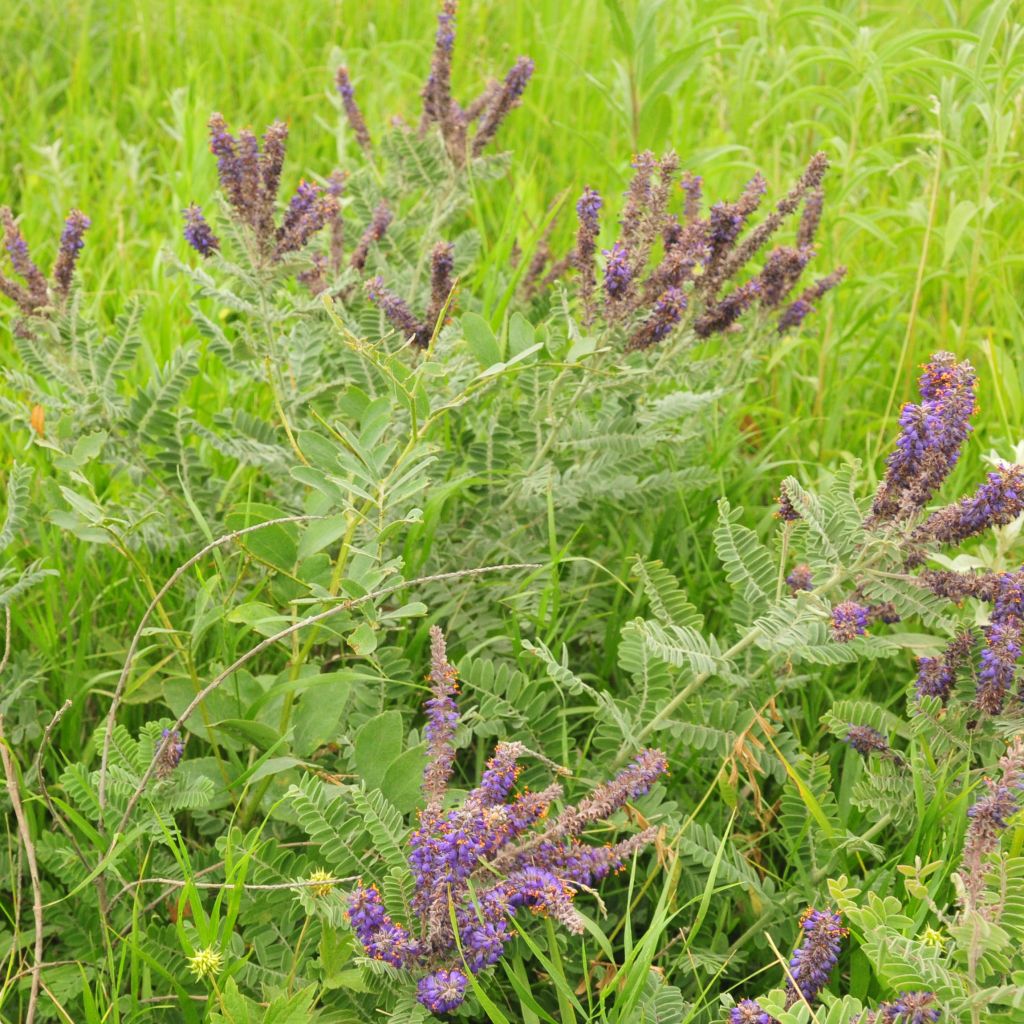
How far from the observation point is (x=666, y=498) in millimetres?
2930

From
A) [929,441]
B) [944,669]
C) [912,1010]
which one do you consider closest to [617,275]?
[929,441]

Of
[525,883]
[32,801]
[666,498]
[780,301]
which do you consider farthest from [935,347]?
[32,801]

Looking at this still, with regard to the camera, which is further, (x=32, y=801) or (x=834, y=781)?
(x=834, y=781)

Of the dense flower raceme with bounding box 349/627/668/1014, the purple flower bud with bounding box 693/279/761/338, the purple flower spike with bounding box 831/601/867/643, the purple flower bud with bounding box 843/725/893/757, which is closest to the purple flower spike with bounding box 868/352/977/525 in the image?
the purple flower spike with bounding box 831/601/867/643

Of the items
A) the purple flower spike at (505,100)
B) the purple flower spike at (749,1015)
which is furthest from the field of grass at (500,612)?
the purple flower spike at (505,100)

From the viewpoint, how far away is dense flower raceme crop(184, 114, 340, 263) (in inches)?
94.3

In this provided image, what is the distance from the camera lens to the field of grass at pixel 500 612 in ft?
6.11

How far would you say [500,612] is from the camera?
2588mm

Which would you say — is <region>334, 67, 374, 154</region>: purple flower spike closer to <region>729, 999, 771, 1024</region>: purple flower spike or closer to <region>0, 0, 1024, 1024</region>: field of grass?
<region>0, 0, 1024, 1024</region>: field of grass

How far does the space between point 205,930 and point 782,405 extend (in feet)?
7.63

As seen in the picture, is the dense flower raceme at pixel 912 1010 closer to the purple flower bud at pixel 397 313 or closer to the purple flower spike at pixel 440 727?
the purple flower spike at pixel 440 727

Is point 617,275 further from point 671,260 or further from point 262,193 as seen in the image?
point 262,193

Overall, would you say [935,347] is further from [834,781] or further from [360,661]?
[360,661]

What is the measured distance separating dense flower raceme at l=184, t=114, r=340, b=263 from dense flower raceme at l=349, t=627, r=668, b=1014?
1.04 metres
